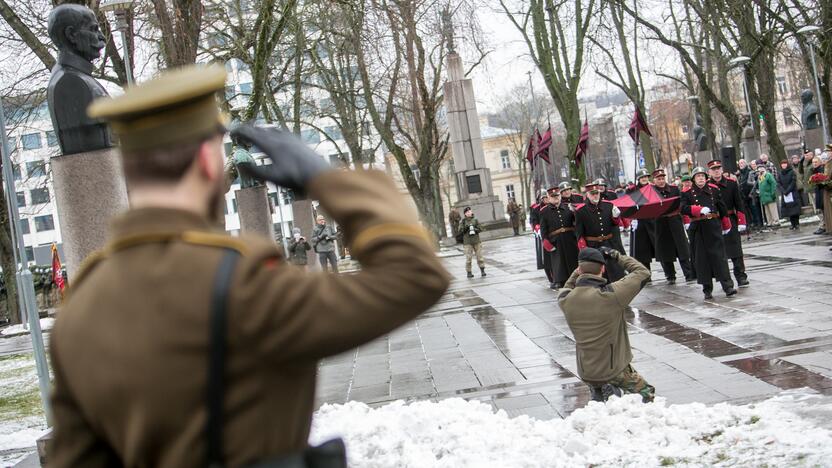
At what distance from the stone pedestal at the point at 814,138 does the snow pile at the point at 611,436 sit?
2630 cm

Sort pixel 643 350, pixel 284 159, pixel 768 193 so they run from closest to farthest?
pixel 284 159
pixel 643 350
pixel 768 193

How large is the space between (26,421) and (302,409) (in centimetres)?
1026

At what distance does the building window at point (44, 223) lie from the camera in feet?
316

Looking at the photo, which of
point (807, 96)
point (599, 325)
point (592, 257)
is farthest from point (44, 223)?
point (599, 325)

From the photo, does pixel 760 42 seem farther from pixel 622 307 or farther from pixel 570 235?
pixel 622 307

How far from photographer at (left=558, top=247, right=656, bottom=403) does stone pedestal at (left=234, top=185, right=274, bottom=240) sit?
9691mm

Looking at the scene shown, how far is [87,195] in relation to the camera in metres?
7.63

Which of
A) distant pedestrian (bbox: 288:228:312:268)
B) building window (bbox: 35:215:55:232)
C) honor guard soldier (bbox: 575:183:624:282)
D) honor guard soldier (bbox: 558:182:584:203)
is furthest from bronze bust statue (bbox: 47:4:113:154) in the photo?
building window (bbox: 35:215:55:232)

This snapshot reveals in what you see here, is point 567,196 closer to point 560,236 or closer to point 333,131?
point 560,236

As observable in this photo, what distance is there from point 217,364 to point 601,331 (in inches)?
240

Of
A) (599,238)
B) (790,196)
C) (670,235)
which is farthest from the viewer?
(790,196)

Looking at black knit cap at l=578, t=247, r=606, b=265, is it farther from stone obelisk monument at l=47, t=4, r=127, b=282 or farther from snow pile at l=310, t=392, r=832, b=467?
stone obelisk monument at l=47, t=4, r=127, b=282

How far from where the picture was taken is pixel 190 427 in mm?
2014

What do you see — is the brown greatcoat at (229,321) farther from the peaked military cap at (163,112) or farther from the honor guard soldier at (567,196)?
the honor guard soldier at (567,196)
